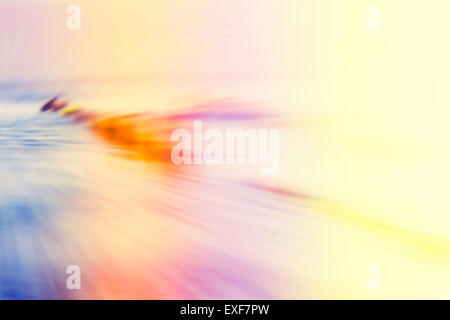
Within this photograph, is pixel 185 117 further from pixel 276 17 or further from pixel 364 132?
pixel 364 132

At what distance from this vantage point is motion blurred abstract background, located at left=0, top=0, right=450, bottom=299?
46.3 inches

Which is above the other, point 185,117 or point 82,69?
point 82,69

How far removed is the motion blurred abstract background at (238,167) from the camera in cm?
118

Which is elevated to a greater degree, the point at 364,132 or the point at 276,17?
the point at 276,17

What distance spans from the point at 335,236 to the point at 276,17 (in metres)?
0.71

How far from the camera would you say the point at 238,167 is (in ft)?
3.96

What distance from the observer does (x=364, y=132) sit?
1183mm

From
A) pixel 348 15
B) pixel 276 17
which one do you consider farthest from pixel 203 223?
pixel 348 15

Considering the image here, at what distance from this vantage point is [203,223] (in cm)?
121
